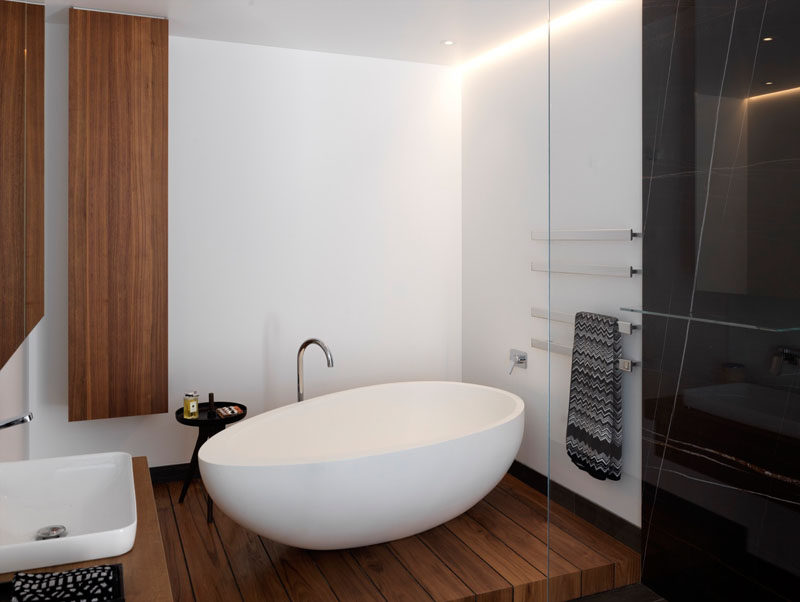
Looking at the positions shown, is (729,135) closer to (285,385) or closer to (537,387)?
(537,387)

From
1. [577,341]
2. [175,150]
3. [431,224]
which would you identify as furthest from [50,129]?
[577,341]

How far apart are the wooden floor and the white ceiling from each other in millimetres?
2602

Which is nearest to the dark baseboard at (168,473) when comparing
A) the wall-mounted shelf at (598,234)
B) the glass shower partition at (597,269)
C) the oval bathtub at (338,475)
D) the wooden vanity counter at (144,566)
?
the oval bathtub at (338,475)

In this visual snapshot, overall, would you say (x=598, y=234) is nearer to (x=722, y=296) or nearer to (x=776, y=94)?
(x=722, y=296)

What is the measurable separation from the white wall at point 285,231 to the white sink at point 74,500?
208 cm

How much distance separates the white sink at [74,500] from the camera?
152cm

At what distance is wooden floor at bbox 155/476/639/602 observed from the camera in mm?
2744

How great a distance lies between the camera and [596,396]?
1.53 m

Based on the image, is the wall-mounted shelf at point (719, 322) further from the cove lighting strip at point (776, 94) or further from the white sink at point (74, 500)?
the white sink at point (74, 500)

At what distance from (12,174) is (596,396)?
74.2 inches

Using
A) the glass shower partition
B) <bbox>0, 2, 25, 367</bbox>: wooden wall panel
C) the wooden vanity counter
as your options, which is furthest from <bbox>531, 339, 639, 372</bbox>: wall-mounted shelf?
<bbox>0, 2, 25, 367</bbox>: wooden wall panel

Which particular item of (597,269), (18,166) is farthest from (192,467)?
(597,269)

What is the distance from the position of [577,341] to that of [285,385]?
9.69 feet

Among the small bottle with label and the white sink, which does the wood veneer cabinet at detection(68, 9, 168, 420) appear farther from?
the white sink
